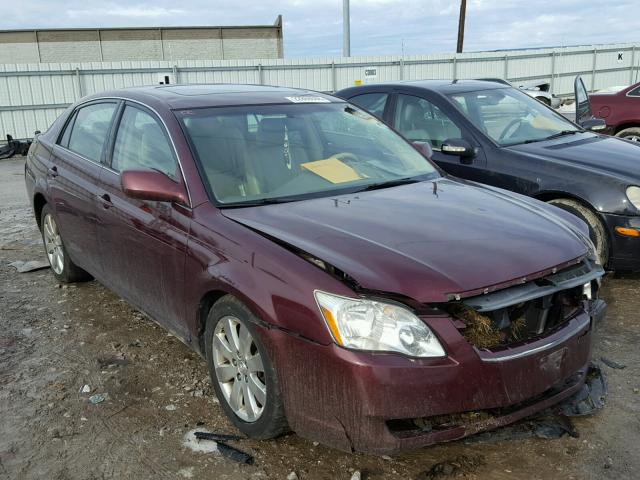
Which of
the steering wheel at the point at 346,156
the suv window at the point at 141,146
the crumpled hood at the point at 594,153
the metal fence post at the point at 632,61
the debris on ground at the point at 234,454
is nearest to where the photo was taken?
the debris on ground at the point at 234,454

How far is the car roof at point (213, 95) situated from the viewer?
3.97 metres

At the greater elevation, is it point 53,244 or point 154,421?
point 53,244

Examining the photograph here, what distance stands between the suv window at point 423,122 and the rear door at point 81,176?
2.78 m

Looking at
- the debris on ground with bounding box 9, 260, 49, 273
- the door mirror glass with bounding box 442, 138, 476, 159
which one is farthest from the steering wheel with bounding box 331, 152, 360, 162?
the debris on ground with bounding box 9, 260, 49, 273

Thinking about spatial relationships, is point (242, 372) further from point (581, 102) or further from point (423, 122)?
point (581, 102)

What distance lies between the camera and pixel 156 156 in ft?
12.4

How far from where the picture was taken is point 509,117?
611cm

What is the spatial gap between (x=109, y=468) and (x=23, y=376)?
1.31 m

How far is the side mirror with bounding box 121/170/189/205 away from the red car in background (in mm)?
8942

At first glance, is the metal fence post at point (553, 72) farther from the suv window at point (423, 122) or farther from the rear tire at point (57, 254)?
the rear tire at point (57, 254)

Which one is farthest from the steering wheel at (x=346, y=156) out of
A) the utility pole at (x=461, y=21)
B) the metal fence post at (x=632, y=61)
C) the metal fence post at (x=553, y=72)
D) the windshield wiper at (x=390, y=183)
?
the utility pole at (x=461, y=21)

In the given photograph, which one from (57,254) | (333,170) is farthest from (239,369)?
(57,254)

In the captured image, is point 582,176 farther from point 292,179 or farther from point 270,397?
point 270,397

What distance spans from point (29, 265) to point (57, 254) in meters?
0.83
